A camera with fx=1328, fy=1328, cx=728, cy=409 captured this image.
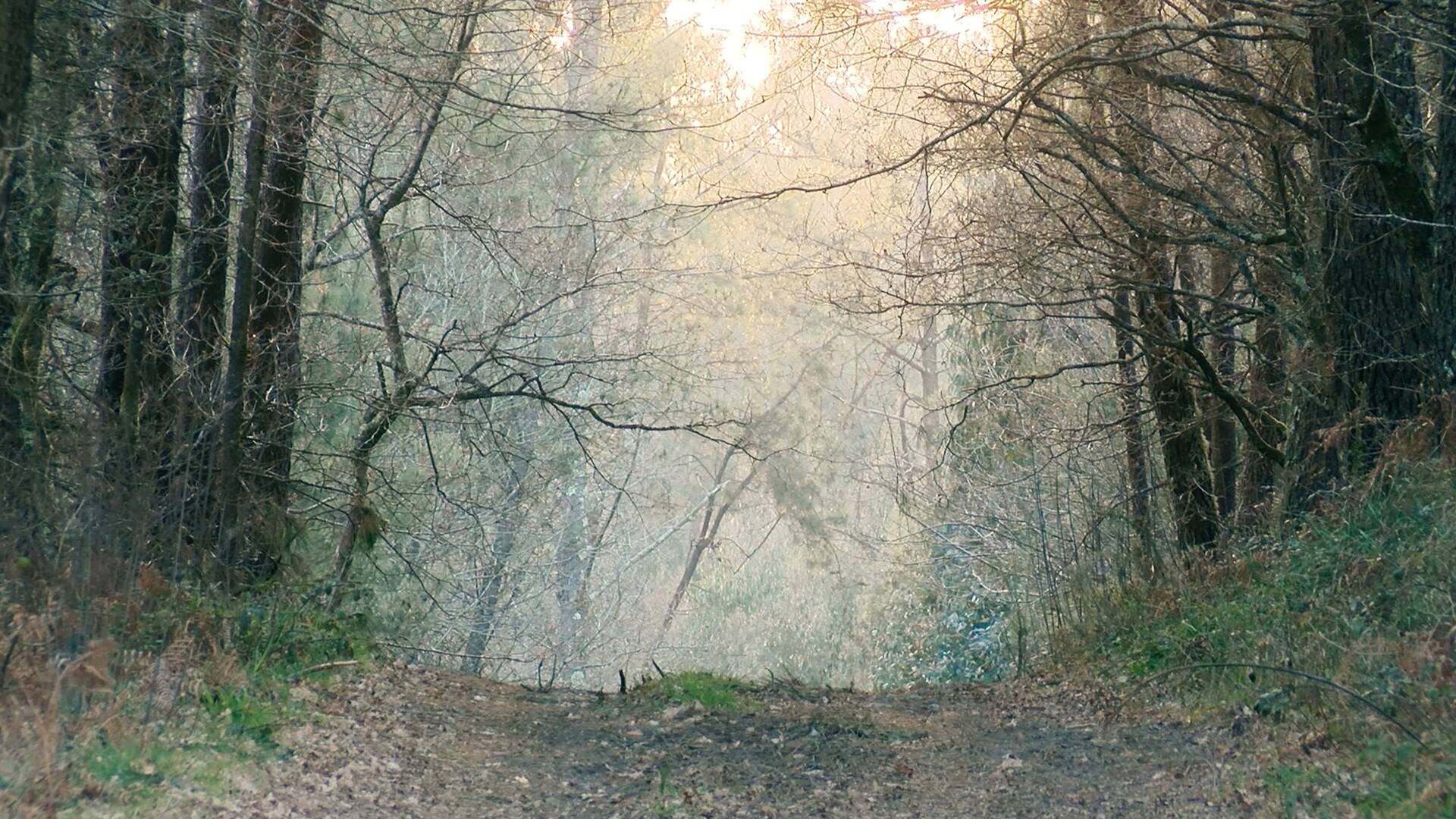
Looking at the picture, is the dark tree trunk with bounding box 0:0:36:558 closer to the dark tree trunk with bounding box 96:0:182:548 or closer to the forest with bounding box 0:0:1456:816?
the forest with bounding box 0:0:1456:816

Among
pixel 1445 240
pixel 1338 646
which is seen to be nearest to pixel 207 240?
pixel 1338 646

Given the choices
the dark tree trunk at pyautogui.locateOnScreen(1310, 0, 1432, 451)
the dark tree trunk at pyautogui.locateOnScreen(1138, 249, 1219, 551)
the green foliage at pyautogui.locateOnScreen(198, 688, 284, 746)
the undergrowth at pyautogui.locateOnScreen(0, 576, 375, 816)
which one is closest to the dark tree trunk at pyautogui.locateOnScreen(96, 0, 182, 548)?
the undergrowth at pyautogui.locateOnScreen(0, 576, 375, 816)

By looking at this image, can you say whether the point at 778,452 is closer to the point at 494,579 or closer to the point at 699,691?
the point at 699,691

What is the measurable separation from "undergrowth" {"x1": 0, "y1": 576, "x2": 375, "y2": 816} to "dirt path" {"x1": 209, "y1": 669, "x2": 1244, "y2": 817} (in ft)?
0.92

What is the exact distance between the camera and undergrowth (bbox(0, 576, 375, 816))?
4.95 meters

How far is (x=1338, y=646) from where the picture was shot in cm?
652

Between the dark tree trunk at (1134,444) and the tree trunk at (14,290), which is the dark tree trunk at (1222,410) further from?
the tree trunk at (14,290)

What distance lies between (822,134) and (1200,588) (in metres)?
23.2

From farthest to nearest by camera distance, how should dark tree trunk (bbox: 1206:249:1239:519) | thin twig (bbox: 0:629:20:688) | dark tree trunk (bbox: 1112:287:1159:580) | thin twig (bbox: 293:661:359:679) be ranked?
1. dark tree trunk (bbox: 1206:249:1239:519)
2. dark tree trunk (bbox: 1112:287:1159:580)
3. thin twig (bbox: 293:661:359:679)
4. thin twig (bbox: 0:629:20:688)

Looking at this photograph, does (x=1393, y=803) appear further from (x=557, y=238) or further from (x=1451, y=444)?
(x=557, y=238)

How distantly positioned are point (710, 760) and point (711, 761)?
0.02 meters

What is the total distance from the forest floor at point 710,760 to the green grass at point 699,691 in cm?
4

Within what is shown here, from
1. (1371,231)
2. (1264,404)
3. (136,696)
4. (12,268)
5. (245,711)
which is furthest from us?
(1264,404)

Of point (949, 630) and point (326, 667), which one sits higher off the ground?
point (326, 667)
